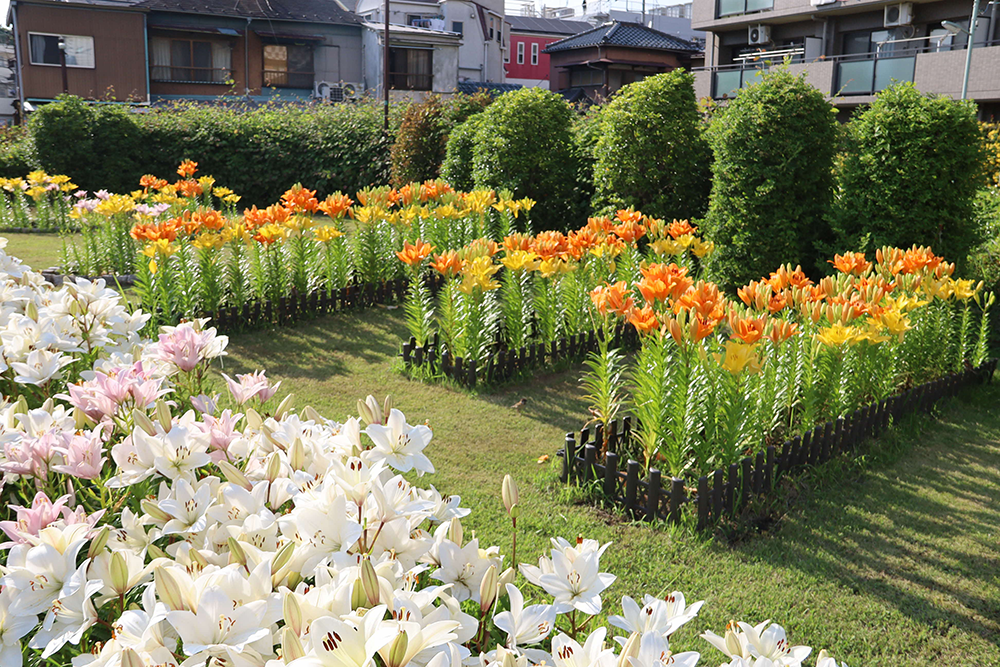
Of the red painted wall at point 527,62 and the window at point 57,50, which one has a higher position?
the red painted wall at point 527,62

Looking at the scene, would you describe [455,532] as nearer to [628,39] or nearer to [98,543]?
[98,543]

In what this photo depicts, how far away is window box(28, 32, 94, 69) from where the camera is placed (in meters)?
27.6

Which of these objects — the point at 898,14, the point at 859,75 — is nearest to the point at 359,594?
the point at 859,75

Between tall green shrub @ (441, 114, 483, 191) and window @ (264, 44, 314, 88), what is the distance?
23.1 m

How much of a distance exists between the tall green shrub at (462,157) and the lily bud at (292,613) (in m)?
11.5

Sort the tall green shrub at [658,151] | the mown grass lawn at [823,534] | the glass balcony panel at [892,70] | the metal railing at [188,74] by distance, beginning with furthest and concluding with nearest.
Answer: the metal railing at [188,74] → the glass balcony panel at [892,70] → the tall green shrub at [658,151] → the mown grass lawn at [823,534]

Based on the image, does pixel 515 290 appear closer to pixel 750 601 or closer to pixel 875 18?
pixel 750 601

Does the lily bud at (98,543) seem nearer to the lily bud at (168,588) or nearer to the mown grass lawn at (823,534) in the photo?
the lily bud at (168,588)

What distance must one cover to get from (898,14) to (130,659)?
22.7m

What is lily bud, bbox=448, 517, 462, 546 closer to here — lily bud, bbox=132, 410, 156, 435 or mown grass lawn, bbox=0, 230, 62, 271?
lily bud, bbox=132, 410, 156, 435

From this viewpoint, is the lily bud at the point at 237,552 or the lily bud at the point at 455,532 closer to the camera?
the lily bud at the point at 237,552

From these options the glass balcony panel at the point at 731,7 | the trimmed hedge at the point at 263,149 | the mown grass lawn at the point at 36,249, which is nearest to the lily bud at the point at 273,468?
the mown grass lawn at the point at 36,249

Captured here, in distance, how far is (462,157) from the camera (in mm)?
12414

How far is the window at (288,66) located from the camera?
3256 centimetres
